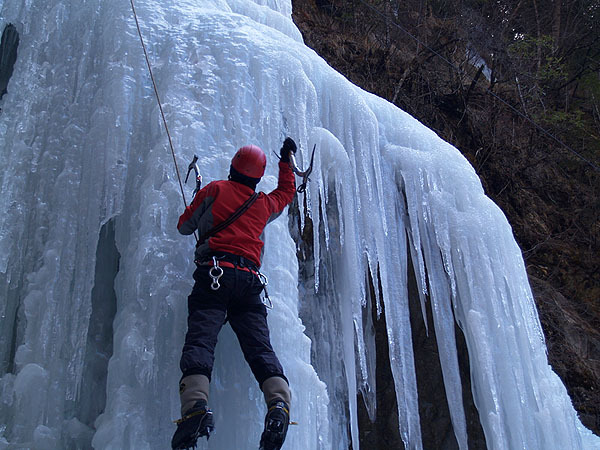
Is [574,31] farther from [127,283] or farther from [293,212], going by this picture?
[127,283]

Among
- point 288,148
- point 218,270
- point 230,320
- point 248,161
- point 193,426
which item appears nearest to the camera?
point 193,426

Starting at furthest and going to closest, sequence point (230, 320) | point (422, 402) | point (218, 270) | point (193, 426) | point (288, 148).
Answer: point (422, 402) < point (288, 148) < point (230, 320) < point (218, 270) < point (193, 426)

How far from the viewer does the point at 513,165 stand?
8602 millimetres

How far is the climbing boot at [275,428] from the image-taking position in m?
1.91

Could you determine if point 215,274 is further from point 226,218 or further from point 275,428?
point 275,428

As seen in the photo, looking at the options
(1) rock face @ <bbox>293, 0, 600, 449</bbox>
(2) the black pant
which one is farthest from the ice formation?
(1) rock face @ <bbox>293, 0, 600, 449</bbox>

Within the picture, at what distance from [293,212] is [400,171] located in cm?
85

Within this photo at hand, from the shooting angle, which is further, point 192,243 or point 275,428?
point 192,243

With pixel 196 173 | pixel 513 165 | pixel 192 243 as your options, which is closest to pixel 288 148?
pixel 196 173

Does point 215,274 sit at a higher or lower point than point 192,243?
higher

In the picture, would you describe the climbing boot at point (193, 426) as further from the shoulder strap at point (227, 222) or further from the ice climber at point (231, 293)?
the shoulder strap at point (227, 222)

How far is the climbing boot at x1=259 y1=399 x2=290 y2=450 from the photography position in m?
1.91

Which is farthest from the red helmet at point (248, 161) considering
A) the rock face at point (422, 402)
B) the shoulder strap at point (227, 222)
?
the rock face at point (422, 402)

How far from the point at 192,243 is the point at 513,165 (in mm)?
7214
